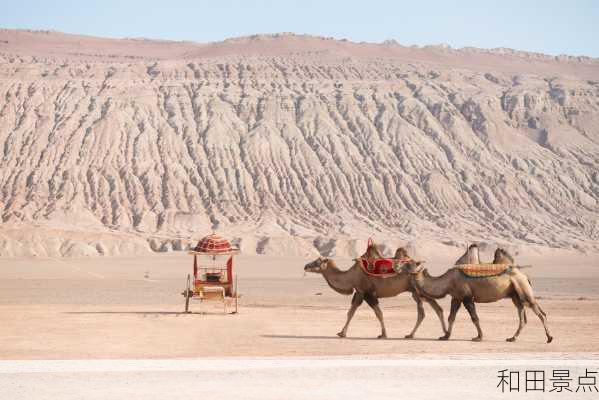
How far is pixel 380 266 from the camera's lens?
22469 millimetres

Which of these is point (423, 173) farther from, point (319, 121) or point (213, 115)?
point (213, 115)

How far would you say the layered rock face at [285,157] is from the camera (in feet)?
256

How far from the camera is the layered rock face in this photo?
256ft

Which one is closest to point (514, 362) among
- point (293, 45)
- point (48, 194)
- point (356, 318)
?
point (356, 318)

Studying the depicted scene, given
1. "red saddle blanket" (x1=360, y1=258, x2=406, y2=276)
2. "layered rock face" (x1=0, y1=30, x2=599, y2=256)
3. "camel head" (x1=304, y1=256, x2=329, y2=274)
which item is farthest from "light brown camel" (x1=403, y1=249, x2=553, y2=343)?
"layered rock face" (x1=0, y1=30, x2=599, y2=256)

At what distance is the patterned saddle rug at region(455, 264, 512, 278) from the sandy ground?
1468 mm

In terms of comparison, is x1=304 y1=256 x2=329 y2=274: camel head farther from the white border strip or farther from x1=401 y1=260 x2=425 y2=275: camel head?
the white border strip

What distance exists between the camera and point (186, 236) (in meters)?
74.9

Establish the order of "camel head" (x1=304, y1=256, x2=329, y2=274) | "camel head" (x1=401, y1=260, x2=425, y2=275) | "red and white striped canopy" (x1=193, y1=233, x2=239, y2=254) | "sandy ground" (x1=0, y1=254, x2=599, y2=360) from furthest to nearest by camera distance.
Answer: "red and white striped canopy" (x1=193, y1=233, x2=239, y2=254), "camel head" (x1=304, y1=256, x2=329, y2=274), "camel head" (x1=401, y1=260, x2=425, y2=275), "sandy ground" (x1=0, y1=254, x2=599, y2=360)

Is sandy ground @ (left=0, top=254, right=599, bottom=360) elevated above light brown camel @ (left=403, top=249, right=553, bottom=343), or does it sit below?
below

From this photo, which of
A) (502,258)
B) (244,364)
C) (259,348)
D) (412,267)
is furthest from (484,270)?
(244,364)

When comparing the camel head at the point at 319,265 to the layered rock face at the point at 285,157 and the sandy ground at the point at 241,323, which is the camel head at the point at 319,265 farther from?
the layered rock face at the point at 285,157

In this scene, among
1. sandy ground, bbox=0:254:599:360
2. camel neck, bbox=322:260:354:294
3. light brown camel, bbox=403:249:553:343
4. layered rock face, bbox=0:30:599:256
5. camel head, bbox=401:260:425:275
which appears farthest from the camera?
layered rock face, bbox=0:30:599:256

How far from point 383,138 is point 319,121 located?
6.15m
